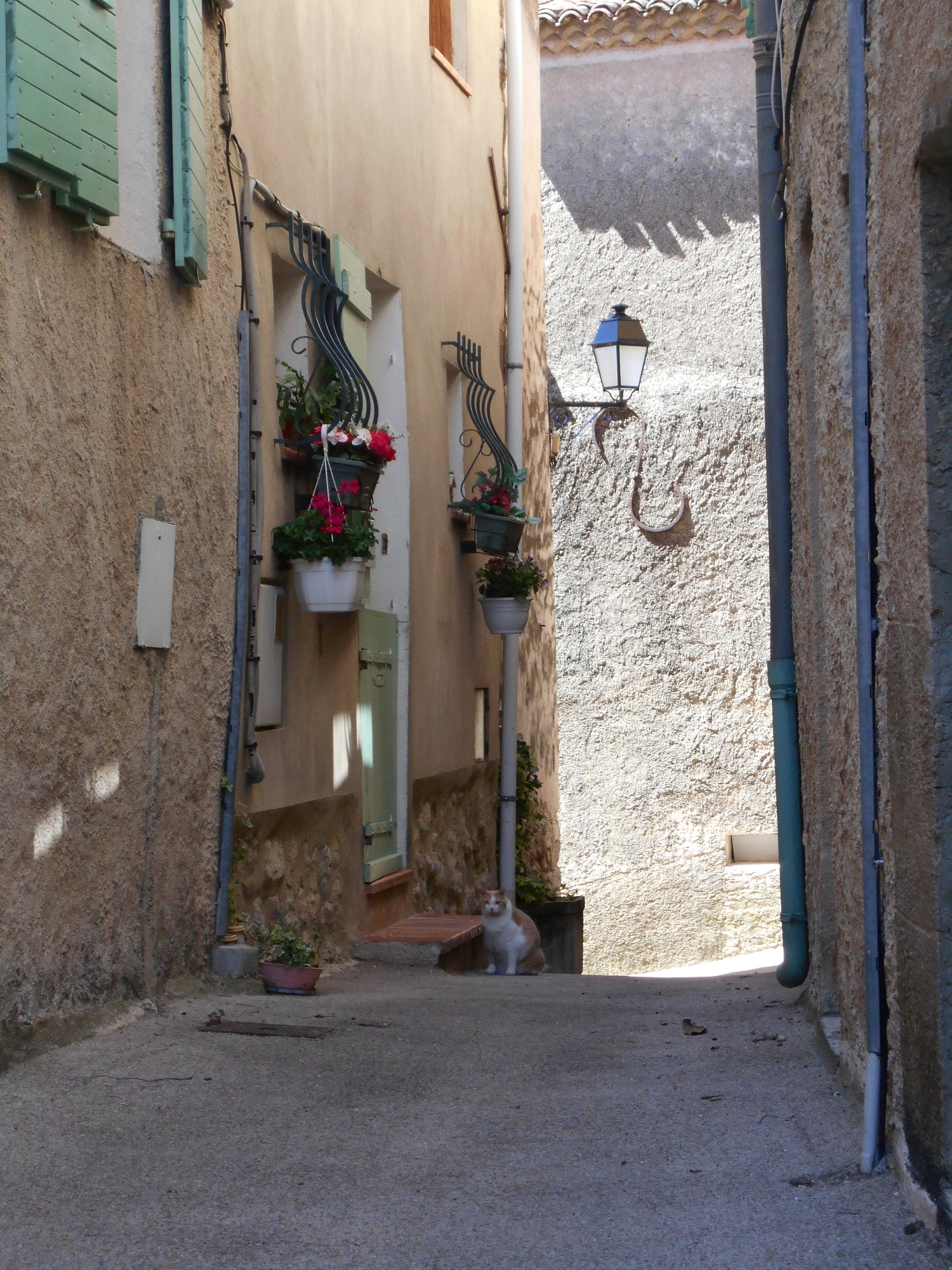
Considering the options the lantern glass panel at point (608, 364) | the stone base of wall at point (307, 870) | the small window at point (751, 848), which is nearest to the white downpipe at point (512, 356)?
the lantern glass panel at point (608, 364)

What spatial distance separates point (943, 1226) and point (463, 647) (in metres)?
7.34

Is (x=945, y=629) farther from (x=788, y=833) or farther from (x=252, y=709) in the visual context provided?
(x=252, y=709)

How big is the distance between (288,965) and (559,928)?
541cm

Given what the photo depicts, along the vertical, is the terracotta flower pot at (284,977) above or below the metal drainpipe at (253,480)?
below

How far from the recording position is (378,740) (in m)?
8.28

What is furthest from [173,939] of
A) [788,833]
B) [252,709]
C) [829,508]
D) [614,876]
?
[614,876]

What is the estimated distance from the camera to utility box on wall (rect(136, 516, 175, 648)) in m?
5.23

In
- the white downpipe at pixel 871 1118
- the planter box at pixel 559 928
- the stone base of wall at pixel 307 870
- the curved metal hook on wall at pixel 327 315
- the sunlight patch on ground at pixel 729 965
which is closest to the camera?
the white downpipe at pixel 871 1118

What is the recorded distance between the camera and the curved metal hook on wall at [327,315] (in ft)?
22.6

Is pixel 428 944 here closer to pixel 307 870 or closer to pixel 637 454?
pixel 307 870

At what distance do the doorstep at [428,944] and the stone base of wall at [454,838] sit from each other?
47 cm

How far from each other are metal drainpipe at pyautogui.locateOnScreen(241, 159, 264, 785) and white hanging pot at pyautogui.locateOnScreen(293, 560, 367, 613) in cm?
33

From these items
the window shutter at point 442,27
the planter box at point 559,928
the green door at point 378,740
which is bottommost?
the planter box at point 559,928

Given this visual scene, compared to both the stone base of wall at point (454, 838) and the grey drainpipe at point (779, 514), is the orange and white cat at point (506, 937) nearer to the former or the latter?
the stone base of wall at point (454, 838)
